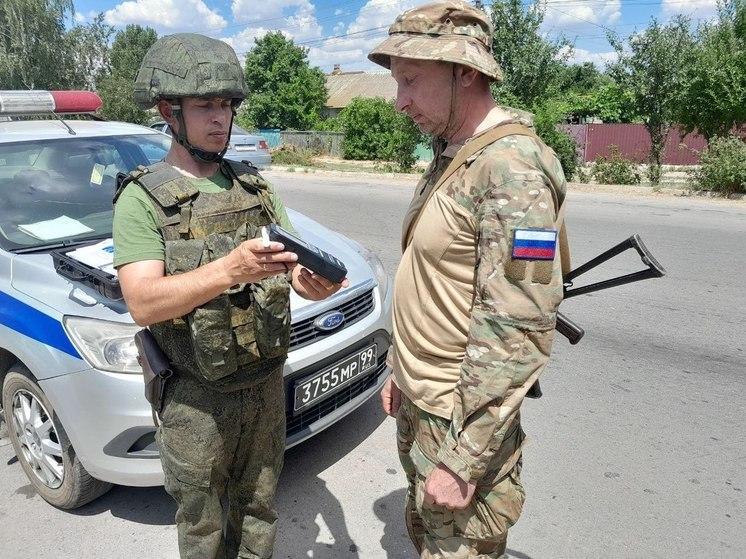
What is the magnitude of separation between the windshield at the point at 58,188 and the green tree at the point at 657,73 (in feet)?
45.8

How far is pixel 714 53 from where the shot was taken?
13.5m

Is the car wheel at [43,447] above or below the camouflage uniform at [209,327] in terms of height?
below

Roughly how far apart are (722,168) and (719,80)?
288 cm

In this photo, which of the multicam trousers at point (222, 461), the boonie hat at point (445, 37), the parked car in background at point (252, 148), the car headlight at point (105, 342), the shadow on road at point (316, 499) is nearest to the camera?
the boonie hat at point (445, 37)

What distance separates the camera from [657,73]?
49.0 feet

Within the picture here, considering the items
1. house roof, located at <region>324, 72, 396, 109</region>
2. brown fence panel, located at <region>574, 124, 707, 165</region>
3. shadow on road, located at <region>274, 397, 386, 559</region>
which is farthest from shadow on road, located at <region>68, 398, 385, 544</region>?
house roof, located at <region>324, 72, 396, 109</region>

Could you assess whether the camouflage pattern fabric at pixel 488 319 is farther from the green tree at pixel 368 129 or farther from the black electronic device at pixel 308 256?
the green tree at pixel 368 129

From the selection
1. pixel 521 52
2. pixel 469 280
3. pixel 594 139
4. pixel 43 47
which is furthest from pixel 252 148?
pixel 43 47

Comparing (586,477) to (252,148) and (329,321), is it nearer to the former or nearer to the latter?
(329,321)

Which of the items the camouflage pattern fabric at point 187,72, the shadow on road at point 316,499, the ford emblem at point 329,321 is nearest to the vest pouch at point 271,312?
the camouflage pattern fabric at point 187,72

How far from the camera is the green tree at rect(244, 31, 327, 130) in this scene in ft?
134

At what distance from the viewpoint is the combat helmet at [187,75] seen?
179 centimetres

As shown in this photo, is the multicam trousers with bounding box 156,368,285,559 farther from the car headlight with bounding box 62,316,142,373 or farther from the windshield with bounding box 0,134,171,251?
the windshield with bounding box 0,134,171,251

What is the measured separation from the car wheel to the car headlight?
0.42 m
